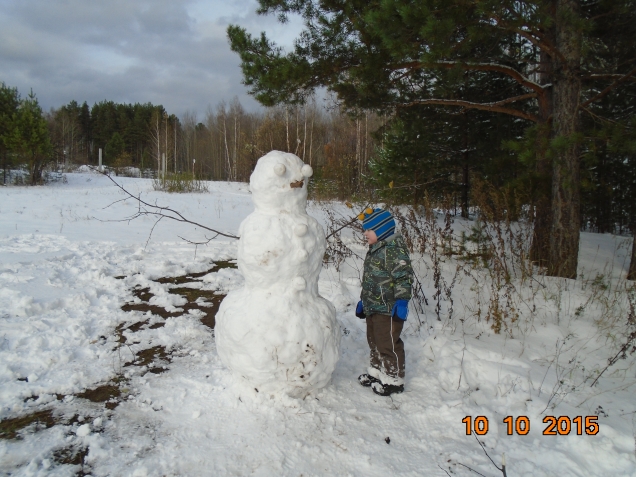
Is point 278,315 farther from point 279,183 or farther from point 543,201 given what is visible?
point 543,201

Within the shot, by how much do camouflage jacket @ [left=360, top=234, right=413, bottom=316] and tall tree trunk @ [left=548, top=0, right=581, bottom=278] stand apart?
2.69m

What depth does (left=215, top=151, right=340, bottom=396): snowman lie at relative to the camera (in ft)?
8.13

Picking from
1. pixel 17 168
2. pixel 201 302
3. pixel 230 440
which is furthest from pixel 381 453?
pixel 17 168

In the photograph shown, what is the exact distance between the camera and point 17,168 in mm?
18219

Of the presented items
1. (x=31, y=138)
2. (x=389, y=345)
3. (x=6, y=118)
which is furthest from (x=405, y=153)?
(x=6, y=118)

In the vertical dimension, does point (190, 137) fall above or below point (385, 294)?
above

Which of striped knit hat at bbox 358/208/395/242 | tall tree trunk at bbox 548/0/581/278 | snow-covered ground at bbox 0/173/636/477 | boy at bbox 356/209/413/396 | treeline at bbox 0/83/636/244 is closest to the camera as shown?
snow-covered ground at bbox 0/173/636/477

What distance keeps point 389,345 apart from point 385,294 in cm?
39

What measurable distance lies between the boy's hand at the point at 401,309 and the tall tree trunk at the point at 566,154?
2.90 meters

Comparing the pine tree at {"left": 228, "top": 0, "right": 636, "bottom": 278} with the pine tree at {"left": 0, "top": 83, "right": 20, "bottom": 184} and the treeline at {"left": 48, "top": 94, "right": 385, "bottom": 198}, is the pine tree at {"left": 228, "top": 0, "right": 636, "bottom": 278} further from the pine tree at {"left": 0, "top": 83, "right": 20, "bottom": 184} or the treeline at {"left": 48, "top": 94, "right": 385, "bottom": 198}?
the pine tree at {"left": 0, "top": 83, "right": 20, "bottom": 184}

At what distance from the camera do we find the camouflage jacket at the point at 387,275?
2.81 meters

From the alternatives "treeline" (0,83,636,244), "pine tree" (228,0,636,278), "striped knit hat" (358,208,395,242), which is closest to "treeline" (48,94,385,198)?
"treeline" (0,83,636,244)

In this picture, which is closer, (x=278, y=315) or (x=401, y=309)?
(x=278, y=315)

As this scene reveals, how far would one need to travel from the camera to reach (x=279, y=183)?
253 centimetres
